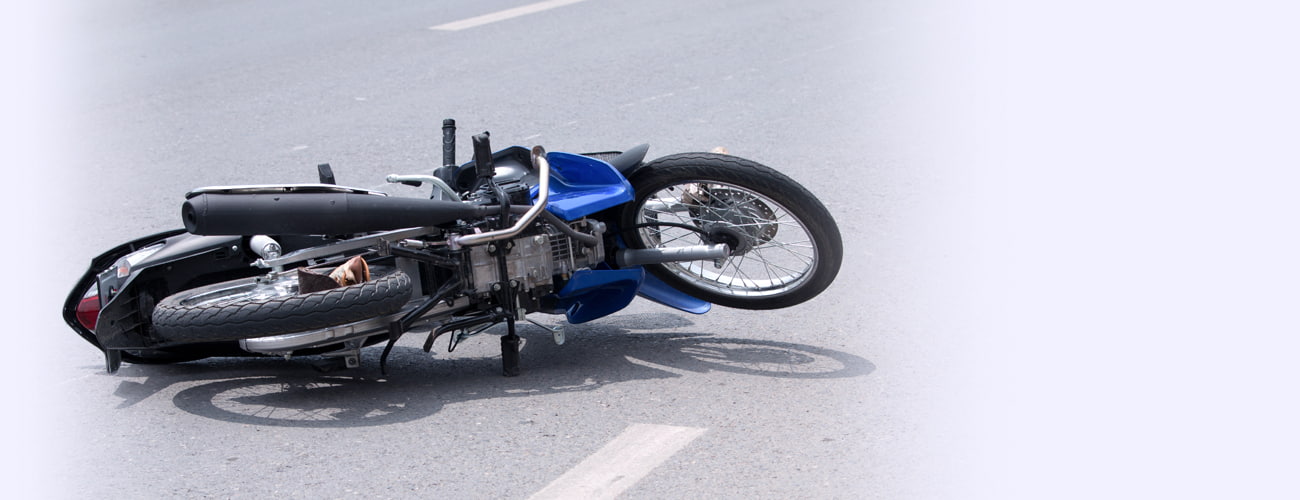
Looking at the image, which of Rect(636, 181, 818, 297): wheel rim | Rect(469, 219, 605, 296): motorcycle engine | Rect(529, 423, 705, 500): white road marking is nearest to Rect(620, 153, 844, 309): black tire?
Rect(636, 181, 818, 297): wheel rim

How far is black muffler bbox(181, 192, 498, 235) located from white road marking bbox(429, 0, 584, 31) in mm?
6593

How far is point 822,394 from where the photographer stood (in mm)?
4738

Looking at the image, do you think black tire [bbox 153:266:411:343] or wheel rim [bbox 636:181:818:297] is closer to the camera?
black tire [bbox 153:266:411:343]

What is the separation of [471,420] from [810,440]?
3.83ft

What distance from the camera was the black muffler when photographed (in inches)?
178

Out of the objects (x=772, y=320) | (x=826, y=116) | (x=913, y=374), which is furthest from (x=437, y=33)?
(x=913, y=374)

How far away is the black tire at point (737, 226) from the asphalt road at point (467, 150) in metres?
0.17

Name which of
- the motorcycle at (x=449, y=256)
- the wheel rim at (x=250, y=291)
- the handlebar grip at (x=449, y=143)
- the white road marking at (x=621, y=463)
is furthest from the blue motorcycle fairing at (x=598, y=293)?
the wheel rim at (x=250, y=291)

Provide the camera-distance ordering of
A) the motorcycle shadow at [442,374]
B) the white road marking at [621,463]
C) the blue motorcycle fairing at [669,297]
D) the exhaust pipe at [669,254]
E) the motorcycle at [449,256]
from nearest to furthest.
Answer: the white road marking at [621,463] < the motorcycle at [449,256] < the motorcycle shadow at [442,374] < the exhaust pipe at [669,254] < the blue motorcycle fairing at [669,297]

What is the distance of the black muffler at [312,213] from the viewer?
4523 mm

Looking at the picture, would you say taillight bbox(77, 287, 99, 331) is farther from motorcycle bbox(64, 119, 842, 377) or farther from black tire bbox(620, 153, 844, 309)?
black tire bbox(620, 153, 844, 309)

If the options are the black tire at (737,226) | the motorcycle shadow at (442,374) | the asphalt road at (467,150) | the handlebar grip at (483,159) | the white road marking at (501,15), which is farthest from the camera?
the white road marking at (501,15)

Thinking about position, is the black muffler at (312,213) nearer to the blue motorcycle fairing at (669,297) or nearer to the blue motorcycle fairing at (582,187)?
the blue motorcycle fairing at (582,187)

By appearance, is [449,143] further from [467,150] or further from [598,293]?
[467,150]
